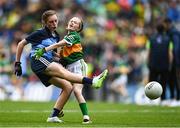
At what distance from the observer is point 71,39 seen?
13.6 m

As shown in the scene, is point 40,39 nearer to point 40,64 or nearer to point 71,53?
point 40,64

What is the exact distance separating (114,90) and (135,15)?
181 inches

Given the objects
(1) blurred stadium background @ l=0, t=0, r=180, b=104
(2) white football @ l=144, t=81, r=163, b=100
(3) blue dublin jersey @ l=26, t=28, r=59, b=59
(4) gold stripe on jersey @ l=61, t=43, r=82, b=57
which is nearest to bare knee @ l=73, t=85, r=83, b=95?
(4) gold stripe on jersey @ l=61, t=43, r=82, b=57

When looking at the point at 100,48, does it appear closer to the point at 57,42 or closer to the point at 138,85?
the point at 138,85

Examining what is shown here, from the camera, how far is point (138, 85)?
88.5 ft

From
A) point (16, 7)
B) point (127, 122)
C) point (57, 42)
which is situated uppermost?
point (16, 7)

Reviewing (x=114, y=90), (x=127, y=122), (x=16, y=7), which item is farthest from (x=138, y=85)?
(x=127, y=122)

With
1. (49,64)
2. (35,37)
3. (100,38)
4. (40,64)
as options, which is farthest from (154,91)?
(100,38)

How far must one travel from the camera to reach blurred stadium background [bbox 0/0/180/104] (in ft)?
89.2

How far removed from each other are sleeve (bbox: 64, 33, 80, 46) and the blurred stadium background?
11678mm

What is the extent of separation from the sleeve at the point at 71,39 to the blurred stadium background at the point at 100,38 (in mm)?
11678

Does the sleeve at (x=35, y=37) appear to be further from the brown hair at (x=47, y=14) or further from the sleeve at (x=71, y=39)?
the sleeve at (x=71, y=39)

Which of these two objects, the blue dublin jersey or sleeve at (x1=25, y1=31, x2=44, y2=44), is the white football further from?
sleeve at (x1=25, y1=31, x2=44, y2=44)

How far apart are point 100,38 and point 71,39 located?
1612cm
